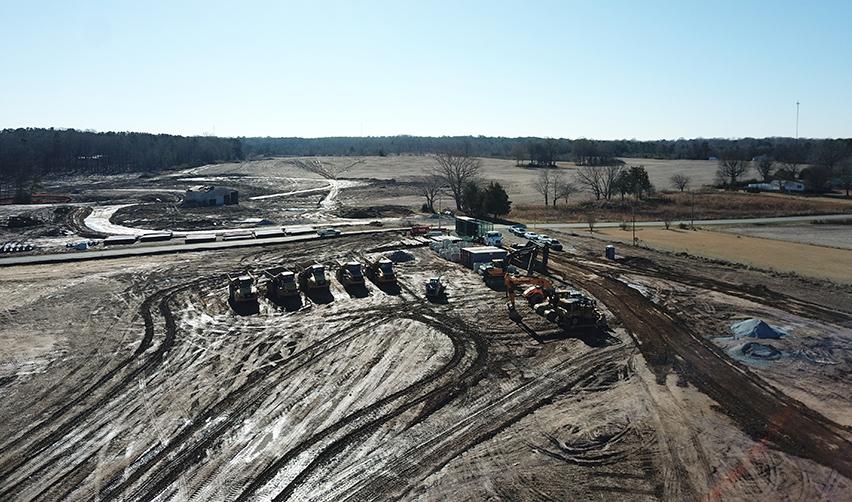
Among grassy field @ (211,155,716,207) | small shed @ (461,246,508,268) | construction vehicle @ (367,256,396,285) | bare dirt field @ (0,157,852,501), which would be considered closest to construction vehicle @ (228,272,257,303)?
bare dirt field @ (0,157,852,501)

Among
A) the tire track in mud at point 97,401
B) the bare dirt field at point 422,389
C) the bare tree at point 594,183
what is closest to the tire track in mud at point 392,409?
the bare dirt field at point 422,389

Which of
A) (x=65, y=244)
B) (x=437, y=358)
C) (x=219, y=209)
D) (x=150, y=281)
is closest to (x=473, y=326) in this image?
(x=437, y=358)

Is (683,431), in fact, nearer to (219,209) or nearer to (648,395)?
(648,395)

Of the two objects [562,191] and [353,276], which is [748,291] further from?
[562,191]

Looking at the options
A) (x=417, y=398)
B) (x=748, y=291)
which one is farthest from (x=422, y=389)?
(x=748, y=291)

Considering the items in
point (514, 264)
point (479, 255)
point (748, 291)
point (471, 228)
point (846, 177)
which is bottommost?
point (748, 291)
